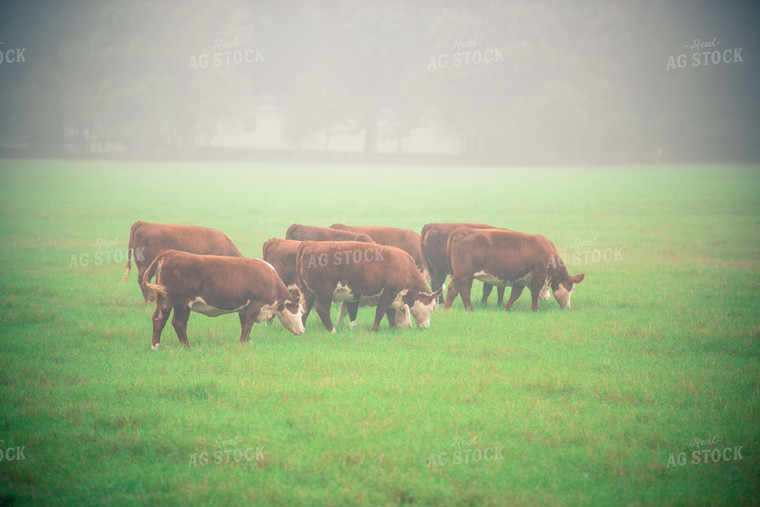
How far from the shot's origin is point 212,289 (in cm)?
862

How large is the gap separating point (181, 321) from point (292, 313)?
57.6 inches

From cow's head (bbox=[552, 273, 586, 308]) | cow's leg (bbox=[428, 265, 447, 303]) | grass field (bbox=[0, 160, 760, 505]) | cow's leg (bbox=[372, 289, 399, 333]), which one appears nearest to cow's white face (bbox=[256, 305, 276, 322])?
grass field (bbox=[0, 160, 760, 505])

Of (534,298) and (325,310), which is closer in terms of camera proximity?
(325,310)

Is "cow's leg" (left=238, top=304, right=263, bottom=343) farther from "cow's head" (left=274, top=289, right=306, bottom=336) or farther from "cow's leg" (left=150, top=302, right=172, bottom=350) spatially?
"cow's leg" (left=150, top=302, right=172, bottom=350)

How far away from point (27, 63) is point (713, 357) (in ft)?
207

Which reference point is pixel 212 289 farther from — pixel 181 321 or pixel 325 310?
pixel 325 310

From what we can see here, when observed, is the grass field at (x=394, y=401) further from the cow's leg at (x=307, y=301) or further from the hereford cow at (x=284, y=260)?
the hereford cow at (x=284, y=260)

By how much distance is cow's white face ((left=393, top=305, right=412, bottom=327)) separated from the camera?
1023 cm

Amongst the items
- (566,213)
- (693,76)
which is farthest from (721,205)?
(693,76)

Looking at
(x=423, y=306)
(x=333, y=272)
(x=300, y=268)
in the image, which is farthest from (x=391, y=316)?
(x=300, y=268)

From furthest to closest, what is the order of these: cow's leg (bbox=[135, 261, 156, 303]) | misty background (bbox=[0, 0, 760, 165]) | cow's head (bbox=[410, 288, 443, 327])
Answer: misty background (bbox=[0, 0, 760, 165]) → cow's leg (bbox=[135, 261, 156, 303]) → cow's head (bbox=[410, 288, 443, 327])

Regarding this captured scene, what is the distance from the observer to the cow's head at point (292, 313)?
9.27 meters

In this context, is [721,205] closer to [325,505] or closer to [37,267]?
[37,267]

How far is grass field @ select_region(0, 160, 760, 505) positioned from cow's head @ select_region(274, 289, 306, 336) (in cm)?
24
